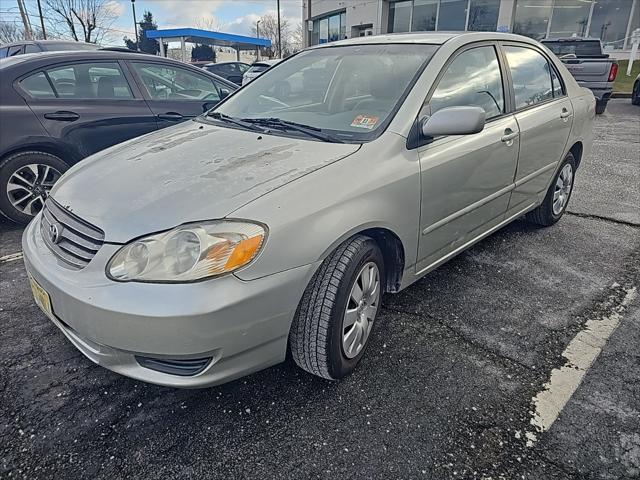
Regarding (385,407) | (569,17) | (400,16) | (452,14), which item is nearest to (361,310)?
(385,407)

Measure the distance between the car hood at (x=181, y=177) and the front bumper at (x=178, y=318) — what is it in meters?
0.22

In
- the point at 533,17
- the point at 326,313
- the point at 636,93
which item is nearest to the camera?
the point at 326,313

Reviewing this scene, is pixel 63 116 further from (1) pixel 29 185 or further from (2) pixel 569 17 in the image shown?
(2) pixel 569 17

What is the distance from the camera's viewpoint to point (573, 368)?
2.30 meters

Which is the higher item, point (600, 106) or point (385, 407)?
point (600, 106)

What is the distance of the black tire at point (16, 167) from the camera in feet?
12.8

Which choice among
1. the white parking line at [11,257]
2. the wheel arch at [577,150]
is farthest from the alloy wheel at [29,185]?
the wheel arch at [577,150]

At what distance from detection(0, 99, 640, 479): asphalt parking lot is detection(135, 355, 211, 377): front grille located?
0.33 metres

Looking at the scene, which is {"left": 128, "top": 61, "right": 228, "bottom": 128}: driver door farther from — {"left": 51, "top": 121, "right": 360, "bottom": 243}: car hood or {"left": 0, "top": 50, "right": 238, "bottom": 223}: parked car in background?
{"left": 51, "top": 121, "right": 360, "bottom": 243}: car hood

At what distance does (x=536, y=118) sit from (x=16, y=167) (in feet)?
14.0

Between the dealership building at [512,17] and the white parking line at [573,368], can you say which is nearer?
the white parking line at [573,368]

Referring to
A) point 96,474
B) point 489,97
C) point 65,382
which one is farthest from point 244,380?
point 489,97

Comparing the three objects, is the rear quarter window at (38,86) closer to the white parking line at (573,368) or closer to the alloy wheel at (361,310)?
the alloy wheel at (361,310)

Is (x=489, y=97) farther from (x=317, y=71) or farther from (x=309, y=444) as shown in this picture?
(x=309, y=444)
